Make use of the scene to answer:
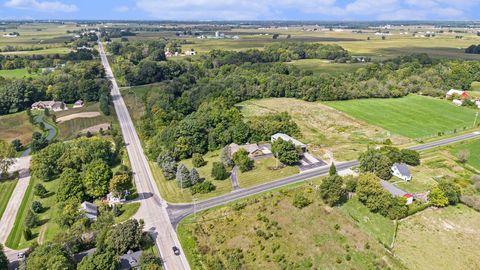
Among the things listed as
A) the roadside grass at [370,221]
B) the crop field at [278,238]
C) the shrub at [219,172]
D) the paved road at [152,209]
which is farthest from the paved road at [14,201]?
the roadside grass at [370,221]

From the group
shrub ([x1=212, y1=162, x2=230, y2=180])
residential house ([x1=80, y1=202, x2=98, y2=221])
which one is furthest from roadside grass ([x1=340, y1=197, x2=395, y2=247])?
residential house ([x1=80, y1=202, x2=98, y2=221])

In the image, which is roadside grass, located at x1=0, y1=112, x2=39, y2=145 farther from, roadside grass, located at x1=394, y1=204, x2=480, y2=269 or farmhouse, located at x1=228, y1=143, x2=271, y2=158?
roadside grass, located at x1=394, y1=204, x2=480, y2=269

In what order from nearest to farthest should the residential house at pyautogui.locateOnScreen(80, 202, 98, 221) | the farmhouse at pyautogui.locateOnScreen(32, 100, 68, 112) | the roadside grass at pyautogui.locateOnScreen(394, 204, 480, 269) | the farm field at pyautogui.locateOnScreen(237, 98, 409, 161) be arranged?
the roadside grass at pyautogui.locateOnScreen(394, 204, 480, 269), the residential house at pyautogui.locateOnScreen(80, 202, 98, 221), the farm field at pyautogui.locateOnScreen(237, 98, 409, 161), the farmhouse at pyautogui.locateOnScreen(32, 100, 68, 112)

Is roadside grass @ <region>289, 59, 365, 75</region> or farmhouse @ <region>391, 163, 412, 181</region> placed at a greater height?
roadside grass @ <region>289, 59, 365, 75</region>

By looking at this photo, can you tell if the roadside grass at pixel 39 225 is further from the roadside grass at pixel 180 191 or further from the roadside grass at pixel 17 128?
the roadside grass at pixel 17 128

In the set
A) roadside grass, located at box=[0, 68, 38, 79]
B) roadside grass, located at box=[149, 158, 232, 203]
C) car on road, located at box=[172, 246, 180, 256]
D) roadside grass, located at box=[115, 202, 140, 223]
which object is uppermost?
Answer: roadside grass, located at box=[0, 68, 38, 79]

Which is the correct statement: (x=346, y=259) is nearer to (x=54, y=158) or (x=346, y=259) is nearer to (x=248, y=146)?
(x=248, y=146)

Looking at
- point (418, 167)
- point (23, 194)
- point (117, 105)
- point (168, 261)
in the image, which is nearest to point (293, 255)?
point (168, 261)

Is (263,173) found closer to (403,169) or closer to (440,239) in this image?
(403,169)
